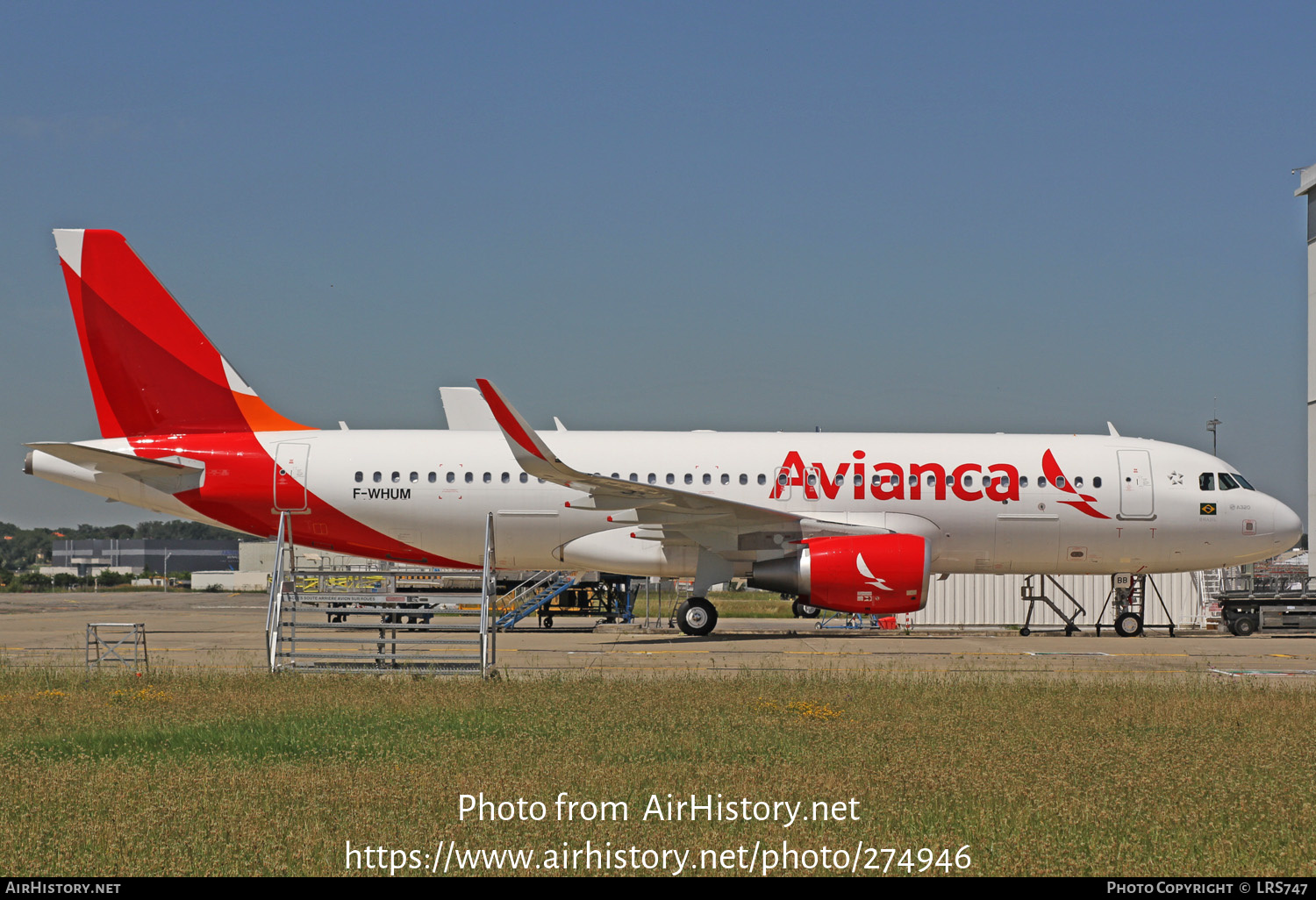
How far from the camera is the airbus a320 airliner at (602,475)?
78.2 feet

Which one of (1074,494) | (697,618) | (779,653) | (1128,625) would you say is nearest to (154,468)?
(697,618)

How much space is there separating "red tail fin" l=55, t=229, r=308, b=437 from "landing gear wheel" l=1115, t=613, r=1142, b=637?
720 inches

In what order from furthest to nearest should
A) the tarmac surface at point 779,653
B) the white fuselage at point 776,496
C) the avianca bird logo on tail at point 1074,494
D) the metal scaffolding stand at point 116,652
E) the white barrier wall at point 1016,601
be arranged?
the white barrier wall at point 1016,601, the avianca bird logo on tail at point 1074,494, the white fuselage at point 776,496, the tarmac surface at point 779,653, the metal scaffolding stand at point 116,652

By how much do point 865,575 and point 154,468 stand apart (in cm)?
1361

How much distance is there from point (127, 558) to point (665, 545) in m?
161

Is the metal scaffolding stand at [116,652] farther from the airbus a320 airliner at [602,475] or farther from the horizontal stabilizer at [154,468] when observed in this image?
the airbus a320 airliner at [602,475]

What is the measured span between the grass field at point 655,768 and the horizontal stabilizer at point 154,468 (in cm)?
926

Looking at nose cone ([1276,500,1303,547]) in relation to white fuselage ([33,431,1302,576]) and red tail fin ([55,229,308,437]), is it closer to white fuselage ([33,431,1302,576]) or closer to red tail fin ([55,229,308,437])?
white fuselage ([33,431,1302,576])

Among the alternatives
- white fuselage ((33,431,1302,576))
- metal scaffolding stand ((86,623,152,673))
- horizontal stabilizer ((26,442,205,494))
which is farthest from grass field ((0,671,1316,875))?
white fuselage ((33,431,1302,576))

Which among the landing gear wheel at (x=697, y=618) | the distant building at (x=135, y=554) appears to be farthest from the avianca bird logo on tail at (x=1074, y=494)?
the distant building at (x=135, y=554)

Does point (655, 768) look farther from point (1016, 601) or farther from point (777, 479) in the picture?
point (1016, 601)

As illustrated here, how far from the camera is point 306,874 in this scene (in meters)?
6.29
